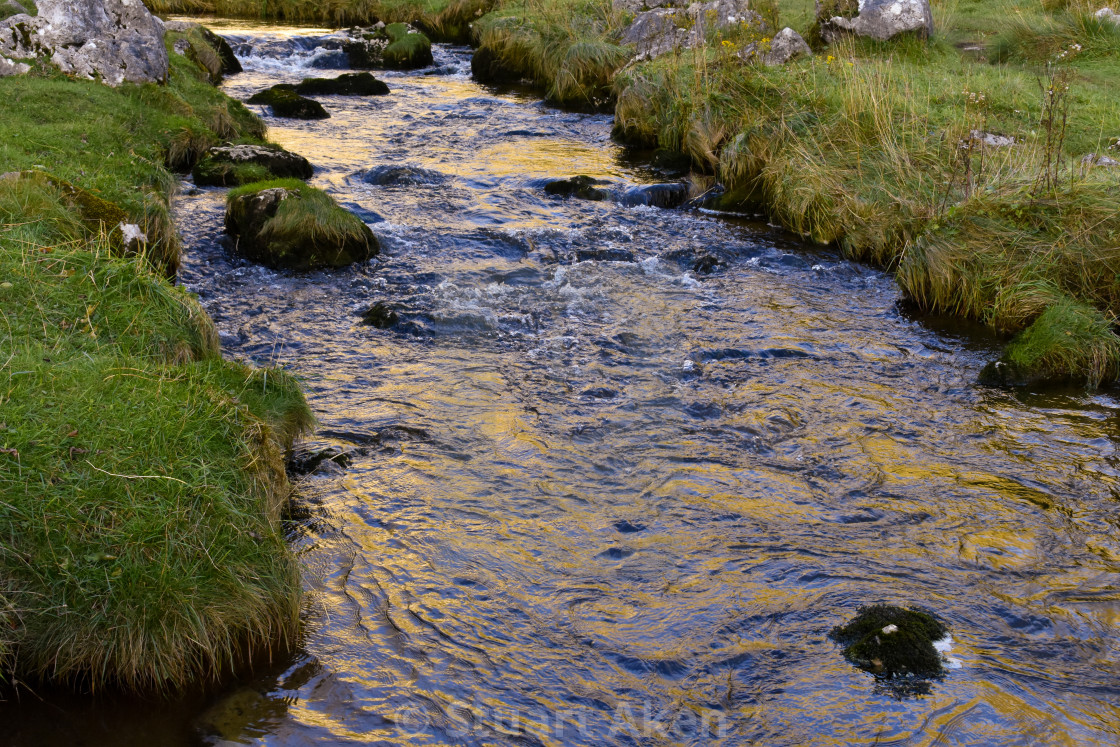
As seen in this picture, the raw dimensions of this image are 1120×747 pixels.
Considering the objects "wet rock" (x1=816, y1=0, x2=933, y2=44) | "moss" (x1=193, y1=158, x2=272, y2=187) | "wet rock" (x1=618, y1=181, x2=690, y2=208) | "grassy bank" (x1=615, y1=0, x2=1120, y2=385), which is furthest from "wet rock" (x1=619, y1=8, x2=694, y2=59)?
"moss" (x1=193, y1=158, x2=272, y2=187)

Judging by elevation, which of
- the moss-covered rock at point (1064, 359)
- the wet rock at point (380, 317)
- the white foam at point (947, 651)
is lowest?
the white foam at point (947, 651)

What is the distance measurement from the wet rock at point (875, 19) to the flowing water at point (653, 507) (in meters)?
8.21

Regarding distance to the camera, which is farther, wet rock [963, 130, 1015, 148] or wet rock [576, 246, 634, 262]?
wet rock [963, 130, 1015, 148]

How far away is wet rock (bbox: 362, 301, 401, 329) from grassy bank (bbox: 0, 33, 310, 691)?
2281 mm

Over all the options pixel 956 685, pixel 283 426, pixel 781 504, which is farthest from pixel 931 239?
pixel 283 426

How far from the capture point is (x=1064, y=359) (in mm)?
7676

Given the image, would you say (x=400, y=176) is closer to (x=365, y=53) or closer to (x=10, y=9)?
(x=10, y=9)

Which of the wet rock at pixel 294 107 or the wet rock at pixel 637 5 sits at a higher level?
the wet rock at pixel 637 5

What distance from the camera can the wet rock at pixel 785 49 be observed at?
15.6 m

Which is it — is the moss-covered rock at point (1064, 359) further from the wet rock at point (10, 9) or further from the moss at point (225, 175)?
the wet rock at point (10, 9)

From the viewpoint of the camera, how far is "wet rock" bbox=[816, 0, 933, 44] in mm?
16584

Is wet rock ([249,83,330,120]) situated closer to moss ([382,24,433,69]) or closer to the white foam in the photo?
moss ([382,24,433,69])

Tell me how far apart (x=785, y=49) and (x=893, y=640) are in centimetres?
1326

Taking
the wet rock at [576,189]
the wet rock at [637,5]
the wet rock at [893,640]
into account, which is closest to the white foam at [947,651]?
the wet rock at [893,640]
